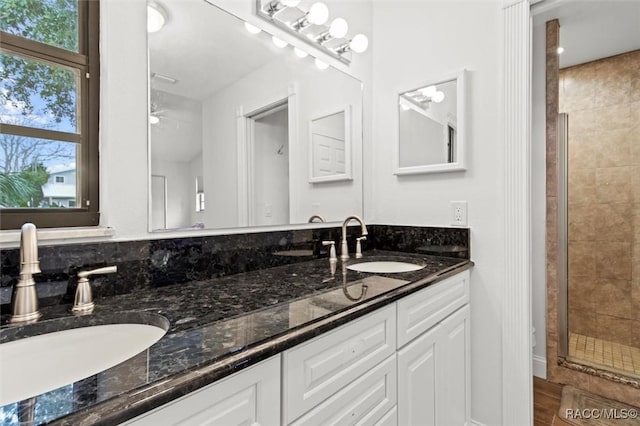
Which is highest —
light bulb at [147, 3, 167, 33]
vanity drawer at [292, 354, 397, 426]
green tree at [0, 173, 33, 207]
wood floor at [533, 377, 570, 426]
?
light bulb at [147, 3, 167, 33]

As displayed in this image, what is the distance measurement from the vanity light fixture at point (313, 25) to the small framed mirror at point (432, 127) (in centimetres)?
40

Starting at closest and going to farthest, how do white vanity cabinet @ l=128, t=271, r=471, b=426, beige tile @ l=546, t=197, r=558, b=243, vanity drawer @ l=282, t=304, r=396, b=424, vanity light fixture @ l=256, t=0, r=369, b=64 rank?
1. white vanity cabinet @ l=128, t=271, r=471, b=426
2. vanity drawer @ l=282, t=304, r=396, b=424
3. vanity light fixture @ l=256, t=0, r=369, b=64
4. beige tile @ l=546, t=197, r=558, b=243

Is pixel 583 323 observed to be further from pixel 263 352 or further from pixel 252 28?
pixel 252 28

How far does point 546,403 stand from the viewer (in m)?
1.76

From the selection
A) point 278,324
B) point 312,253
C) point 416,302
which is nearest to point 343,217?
point 312,253

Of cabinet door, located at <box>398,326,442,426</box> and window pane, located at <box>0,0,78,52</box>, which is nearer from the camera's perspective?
window pane, located at <box>0,0,78,52</box>

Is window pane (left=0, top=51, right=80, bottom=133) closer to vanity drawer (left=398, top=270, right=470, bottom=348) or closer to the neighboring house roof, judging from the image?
the neighboring house roof

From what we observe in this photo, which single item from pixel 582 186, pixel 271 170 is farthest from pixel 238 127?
pixel 582 186

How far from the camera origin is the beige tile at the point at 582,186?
2.54 meters

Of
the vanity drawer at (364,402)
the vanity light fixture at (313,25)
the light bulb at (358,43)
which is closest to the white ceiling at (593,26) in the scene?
the light bulb at (358,43)

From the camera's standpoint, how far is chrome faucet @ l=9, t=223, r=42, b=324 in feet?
2.37

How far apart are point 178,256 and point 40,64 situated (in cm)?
67

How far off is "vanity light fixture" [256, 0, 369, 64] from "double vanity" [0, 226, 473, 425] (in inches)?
43.5

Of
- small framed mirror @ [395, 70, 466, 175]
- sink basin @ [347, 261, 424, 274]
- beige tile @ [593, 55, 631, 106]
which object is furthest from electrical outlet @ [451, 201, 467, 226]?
beige tile @ [593, 55, 631, 106]
